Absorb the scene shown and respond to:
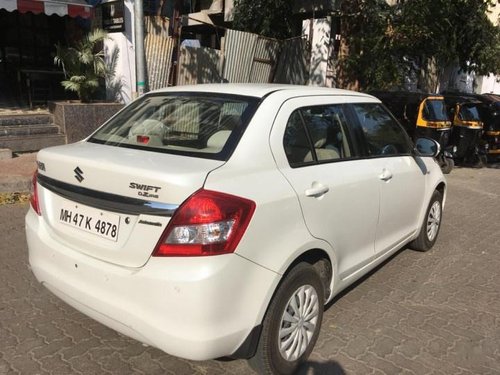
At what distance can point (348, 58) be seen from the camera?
11852mm

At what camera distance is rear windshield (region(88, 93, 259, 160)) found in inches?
111

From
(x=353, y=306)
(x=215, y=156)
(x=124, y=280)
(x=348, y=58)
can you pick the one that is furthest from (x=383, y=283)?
(x=348, y=58)

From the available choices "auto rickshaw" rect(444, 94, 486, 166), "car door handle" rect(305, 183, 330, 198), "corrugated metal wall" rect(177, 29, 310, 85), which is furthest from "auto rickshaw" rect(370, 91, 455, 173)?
"car door handle" rect(305, 183, 330, 198)

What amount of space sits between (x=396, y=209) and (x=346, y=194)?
100 centimetres

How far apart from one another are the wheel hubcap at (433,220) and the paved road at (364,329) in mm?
244

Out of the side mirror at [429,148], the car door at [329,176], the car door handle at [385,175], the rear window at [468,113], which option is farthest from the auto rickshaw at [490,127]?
the car door at [329,176]

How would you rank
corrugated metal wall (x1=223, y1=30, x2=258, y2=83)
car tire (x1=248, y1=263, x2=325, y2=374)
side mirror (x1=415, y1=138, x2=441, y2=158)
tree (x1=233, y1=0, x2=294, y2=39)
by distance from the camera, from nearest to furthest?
1. car tire (x1=248, y1=263, x2=325, y2=374)
2. side mirror (x1=415, y1=138, x2=441, y2=158)
3. corrugated metal wall (x1=223, y1=30, x2=258, y2=83)
4. tree (x1=233, y1=0, x2=294, y2=39)

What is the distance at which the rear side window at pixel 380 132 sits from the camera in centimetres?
378

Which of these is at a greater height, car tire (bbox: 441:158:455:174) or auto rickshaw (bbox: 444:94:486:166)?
auto rickshaw (bbox: 444:94:486:166)

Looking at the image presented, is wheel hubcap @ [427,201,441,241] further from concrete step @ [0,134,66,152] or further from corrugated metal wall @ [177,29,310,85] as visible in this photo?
concrete step @ [0,134,66,152]

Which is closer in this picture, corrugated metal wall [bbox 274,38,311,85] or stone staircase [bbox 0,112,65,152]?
stone staircase [bbox 0,112,65,152]

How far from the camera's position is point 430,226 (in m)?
5.08

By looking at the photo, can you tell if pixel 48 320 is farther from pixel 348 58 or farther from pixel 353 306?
pixel 348 58

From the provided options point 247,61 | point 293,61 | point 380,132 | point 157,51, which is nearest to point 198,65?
point 157,51
